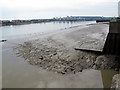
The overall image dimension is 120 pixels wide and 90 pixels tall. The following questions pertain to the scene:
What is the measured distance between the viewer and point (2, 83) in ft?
20.0

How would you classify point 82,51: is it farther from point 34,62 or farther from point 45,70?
point 34,62

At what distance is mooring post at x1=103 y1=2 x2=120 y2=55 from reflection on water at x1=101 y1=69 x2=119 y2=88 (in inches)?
71.9

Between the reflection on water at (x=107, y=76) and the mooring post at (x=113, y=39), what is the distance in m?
1.83

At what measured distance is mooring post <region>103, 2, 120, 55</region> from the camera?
6.91m

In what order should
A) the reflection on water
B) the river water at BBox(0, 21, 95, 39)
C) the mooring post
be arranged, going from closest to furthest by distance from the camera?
the reflection on water, the mooring post, the river water at BBox(0, 21, 95, 39)

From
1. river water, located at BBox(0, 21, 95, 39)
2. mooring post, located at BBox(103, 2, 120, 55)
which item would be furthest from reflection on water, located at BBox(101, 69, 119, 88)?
river water, located at BBox(0, 21, 95, 39)

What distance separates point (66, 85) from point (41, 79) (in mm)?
1766

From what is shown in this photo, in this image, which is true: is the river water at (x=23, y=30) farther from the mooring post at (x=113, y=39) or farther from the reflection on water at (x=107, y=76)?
the reflection on water at (x=107, y=76)

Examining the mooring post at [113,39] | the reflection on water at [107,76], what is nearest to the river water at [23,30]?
the mooring post at [113,39]

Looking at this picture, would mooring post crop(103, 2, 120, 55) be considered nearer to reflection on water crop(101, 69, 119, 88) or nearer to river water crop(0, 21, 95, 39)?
reflection on water crop(101, 69, 119, 88)

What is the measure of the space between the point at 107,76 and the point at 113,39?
9.87ft

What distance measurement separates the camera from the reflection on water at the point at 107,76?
546 cm

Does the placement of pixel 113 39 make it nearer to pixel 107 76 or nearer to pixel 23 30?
pixel 107 76

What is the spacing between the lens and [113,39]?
7371 millimetres
